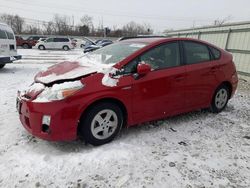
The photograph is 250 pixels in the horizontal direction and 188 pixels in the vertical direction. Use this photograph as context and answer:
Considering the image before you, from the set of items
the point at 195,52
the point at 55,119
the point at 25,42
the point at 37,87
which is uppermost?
the point at 195,52

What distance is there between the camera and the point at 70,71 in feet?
12.7

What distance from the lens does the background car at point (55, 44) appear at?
31.2 meters

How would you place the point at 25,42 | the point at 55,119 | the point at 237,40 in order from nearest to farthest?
1. the point at 55,119
2. the point at 237,40
3. the point at 25,42

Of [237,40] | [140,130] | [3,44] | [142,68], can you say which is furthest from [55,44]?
[142,68]

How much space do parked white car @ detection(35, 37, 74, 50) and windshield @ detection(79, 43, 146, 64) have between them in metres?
28.3

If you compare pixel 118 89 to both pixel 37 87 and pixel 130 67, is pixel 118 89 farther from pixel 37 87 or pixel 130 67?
pixel 37 87

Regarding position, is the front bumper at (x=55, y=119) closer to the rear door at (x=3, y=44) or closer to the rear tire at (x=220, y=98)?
the rear tire at (x=220, y=98)

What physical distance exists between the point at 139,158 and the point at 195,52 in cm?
246

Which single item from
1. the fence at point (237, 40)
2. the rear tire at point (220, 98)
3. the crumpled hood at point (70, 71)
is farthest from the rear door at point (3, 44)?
the fence at point (237, 40)

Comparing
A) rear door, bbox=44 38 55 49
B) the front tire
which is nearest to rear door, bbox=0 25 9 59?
the front tire

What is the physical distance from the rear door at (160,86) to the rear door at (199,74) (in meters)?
0.19

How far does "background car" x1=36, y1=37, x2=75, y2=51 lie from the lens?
31156 millimetres

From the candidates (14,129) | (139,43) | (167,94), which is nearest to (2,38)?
(14,129)

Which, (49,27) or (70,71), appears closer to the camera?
(70,71)
